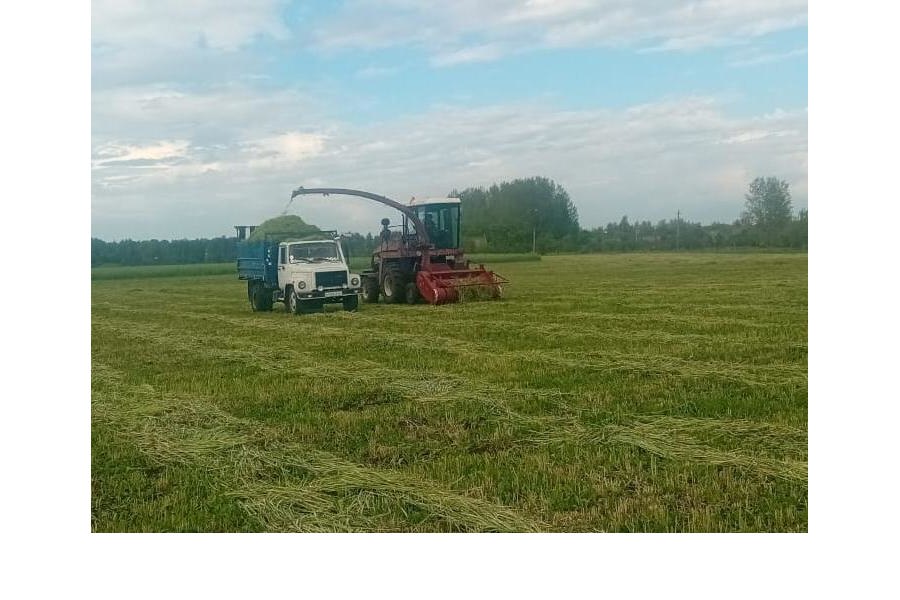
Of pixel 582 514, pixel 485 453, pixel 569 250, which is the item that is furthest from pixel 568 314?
pixel 582 514

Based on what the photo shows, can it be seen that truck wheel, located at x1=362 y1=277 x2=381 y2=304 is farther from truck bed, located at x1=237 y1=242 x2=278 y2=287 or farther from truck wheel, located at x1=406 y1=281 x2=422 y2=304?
truck bed, located at x1=237 y1=242 x2=278 y2=287

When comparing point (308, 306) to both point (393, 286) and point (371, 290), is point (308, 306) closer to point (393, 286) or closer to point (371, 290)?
point (393, 286)

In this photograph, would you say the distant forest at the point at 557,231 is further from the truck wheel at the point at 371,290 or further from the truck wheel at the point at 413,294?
the truck wheel at the point at 371,290

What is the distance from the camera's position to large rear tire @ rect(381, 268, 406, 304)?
15031 mm

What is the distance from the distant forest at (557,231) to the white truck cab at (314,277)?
95 cm

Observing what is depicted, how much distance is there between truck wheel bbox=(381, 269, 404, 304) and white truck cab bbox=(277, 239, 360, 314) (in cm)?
105

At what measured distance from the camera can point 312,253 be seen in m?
14.2

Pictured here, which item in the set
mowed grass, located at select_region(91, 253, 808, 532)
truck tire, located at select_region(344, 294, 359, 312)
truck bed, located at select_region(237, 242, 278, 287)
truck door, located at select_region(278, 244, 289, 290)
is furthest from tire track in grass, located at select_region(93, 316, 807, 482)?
truck bed, located at select_region(237, 242, 278, 287)

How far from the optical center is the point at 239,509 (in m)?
5.11

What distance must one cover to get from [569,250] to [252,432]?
6.85m

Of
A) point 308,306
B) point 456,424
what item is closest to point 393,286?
point 308,306

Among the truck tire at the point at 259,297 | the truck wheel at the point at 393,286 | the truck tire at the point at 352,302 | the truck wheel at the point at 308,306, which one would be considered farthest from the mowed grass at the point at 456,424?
the truck wheel at the point at 393,286

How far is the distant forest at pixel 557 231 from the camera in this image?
29.8 feet
